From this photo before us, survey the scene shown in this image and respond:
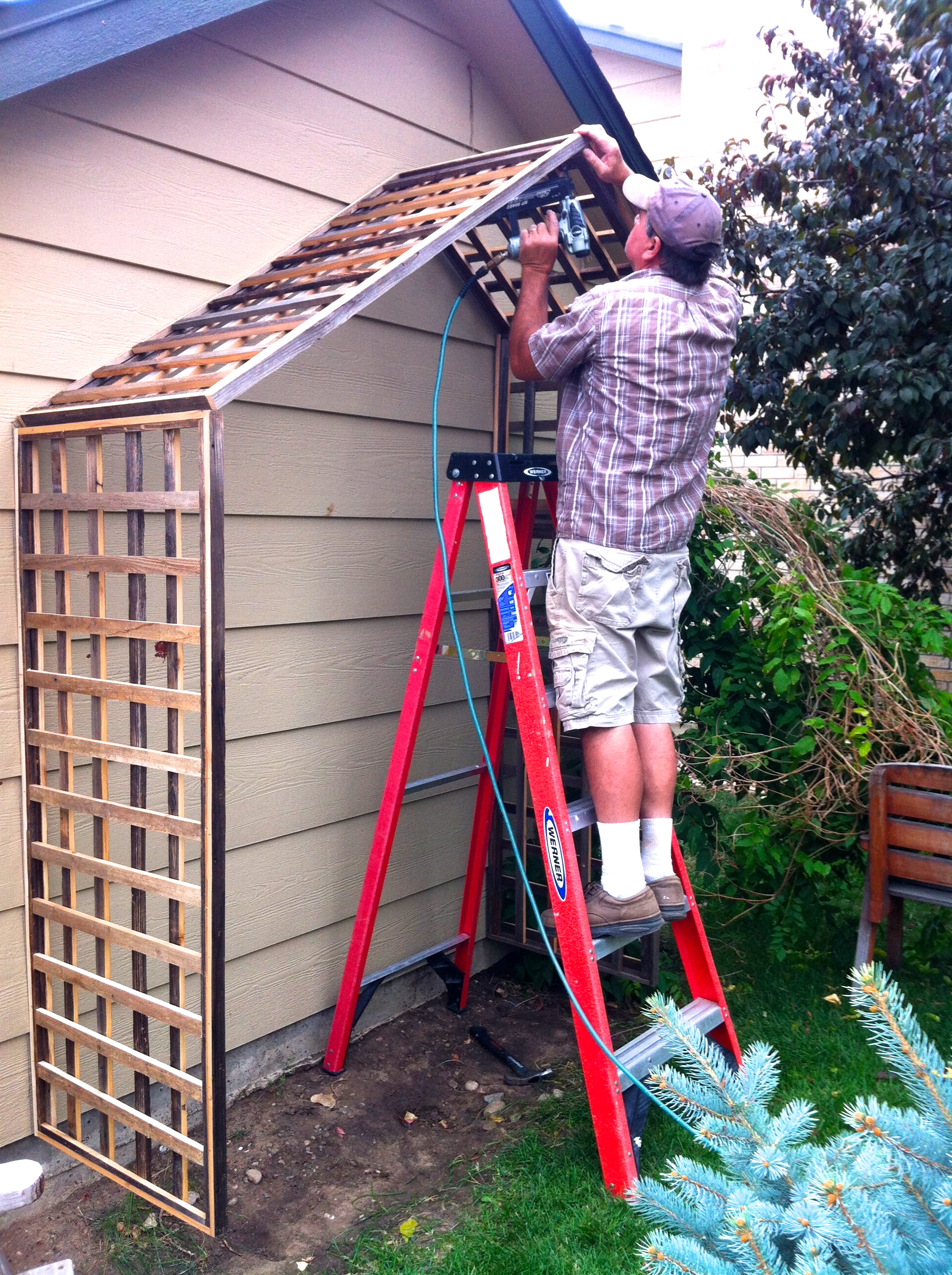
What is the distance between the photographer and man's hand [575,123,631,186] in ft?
9.16

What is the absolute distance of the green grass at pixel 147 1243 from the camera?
2.34m

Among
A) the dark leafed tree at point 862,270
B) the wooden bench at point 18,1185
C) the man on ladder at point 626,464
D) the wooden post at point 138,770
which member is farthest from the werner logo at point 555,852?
the dark leafed tree at point 862,270

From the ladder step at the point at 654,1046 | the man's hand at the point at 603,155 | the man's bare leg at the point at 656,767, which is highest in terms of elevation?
the man's hand at the point at 603,155

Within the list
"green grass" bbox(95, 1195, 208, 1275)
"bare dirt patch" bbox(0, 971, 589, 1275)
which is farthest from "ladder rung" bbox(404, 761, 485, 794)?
"green grass" bbox(95, 1195, 208, 1275)

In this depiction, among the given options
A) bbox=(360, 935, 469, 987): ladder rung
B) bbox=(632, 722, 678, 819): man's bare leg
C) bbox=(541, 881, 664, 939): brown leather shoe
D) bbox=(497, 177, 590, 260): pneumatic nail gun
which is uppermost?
bbox=(497, 177, 590, 260): pneumatic nail gun

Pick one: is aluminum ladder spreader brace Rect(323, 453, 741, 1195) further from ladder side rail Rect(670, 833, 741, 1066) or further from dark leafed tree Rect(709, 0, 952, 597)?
dark leafed tree Rect(709, 0, 952, 597)

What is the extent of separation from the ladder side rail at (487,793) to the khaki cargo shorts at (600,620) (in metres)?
0.68

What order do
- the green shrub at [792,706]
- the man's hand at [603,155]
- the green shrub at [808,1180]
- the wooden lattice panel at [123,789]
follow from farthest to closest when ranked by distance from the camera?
the green shrub at [792,706] < the man's hand at [603,155] < the wooden lattice panel at [123,789] < the green shrub at [808,1180]

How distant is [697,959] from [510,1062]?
80cm

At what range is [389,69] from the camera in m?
3.19

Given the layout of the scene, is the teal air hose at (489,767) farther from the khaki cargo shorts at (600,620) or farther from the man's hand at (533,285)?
the man's hand at (533,285)

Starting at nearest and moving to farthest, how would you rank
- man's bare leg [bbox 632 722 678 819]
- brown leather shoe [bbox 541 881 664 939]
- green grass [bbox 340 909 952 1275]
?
green grass [bbox 340 909 952 1275]
brown leather shoe [bbox 541 881 664 939]
man's bare leg [bbox 632 722 678 819]

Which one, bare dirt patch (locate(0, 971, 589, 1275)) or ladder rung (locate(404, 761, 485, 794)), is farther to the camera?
ladder rung (locate(404, 761, 485, 794))

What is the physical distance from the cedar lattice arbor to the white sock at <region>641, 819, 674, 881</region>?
3.76 ft
